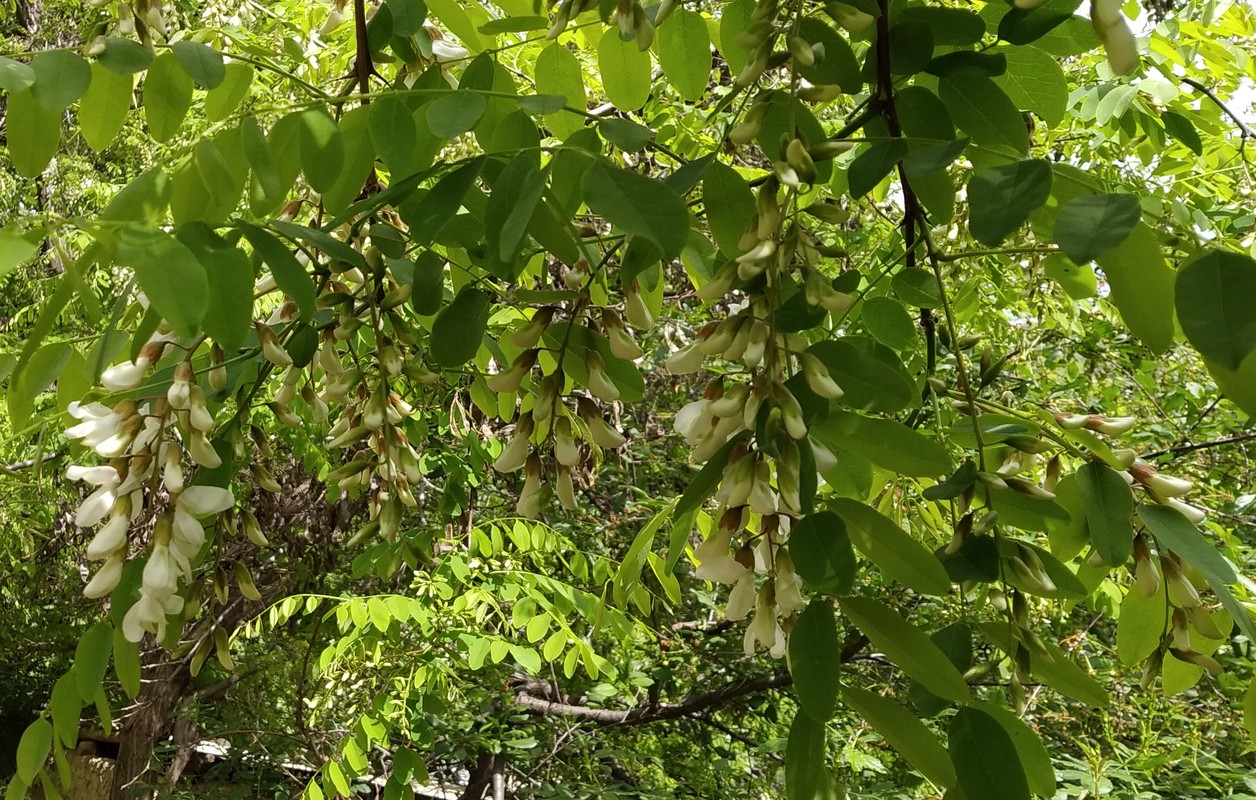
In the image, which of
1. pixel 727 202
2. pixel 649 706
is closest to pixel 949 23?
pixel 727 202

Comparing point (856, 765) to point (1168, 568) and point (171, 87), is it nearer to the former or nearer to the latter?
point (1168, 568)

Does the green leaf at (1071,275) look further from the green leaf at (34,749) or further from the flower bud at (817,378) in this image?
the green leaf at (34,749)

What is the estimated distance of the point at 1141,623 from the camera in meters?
0.53

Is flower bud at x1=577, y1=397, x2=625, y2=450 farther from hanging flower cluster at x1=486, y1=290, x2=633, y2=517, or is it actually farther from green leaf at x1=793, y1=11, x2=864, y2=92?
green leaf at x1=793, y1=11, x2=864, y2=92

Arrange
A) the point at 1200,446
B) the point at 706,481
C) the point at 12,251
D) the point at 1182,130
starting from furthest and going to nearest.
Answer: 1. the point at 1200,446
2. the point at 1182,130
3. the point at 706,481
4. the point at 12,251

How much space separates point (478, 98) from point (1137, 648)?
47cm

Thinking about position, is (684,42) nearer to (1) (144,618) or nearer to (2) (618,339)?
(2) (618,339)

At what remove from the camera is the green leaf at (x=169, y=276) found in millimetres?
364

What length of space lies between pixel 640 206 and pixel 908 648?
219 millimetres

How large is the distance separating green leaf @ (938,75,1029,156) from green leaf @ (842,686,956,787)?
0.31 m

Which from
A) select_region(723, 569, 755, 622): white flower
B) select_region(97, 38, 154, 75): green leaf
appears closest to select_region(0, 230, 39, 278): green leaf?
select_region(97, 38, 154, 75): green leaf

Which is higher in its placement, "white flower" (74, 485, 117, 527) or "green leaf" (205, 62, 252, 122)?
"green leaf" (205, 62, 252, 122)

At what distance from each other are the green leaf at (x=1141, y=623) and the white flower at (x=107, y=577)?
54 centimetres

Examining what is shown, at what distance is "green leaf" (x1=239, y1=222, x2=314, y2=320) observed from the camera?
455 millimetres
